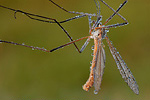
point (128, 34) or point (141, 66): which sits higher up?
point (128, 34)

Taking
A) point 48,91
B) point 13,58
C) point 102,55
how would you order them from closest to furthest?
point 102,55
point 48,91
point 13,58

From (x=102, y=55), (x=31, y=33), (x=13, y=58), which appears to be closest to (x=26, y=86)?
(x=13, y=58)

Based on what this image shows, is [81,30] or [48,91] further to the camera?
[81,30]

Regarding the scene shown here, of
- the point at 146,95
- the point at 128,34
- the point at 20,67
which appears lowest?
the point at 146,95

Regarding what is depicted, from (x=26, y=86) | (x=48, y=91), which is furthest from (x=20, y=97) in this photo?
(x=48, y=91)

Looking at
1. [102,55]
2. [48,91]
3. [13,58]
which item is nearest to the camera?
[102,55]

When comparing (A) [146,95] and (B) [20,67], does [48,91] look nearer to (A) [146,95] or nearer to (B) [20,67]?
(B) [20,67]

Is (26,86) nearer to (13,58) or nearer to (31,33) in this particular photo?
(13,58)
